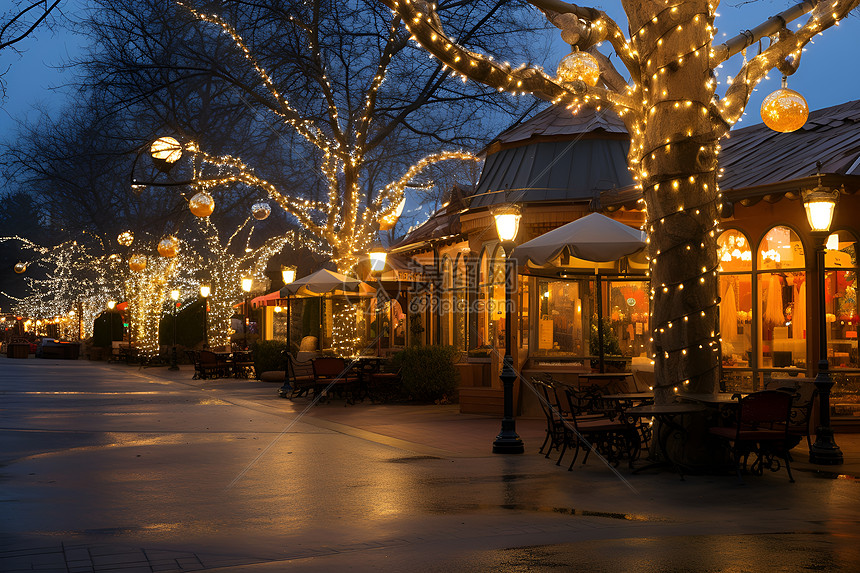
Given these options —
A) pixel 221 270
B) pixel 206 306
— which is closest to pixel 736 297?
pixel 206 306

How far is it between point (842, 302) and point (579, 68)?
23.2ft

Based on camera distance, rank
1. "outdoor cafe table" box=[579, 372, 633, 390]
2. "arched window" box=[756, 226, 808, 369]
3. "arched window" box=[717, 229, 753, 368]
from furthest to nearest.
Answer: "arched window" box=[717, 229, 753, 368], "arched window" box=[756, 226, 808, 369], "outdoor cafe table" box=[579, 372, 633, 390]

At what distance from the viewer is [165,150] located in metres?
18.0

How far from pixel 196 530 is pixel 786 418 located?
19.9 ft

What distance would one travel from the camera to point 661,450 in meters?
9.87

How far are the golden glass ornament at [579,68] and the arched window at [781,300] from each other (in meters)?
6.16

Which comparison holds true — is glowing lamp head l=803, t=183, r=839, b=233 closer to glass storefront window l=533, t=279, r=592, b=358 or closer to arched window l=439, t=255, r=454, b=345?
glass storefront window l=533, t=279, r=592, b=358

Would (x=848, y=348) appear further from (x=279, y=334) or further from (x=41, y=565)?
(x=279, y=334)

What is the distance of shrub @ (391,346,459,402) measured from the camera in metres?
18.5

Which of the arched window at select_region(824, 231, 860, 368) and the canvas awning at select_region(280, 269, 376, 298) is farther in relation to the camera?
the canvas awning at select_region(280, 269, 376, 298)

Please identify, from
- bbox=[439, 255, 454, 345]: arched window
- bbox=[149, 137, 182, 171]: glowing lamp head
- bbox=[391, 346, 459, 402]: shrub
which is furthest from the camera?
bbox=[439, 255, 454, 345]: arched window

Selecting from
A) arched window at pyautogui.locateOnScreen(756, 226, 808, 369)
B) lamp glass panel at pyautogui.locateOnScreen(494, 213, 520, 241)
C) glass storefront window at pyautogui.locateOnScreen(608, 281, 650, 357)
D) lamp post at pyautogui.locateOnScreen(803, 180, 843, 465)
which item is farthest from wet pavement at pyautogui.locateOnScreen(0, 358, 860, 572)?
glass storefront window at pyautogui.locateOnScreen(608, 281, 650, 357)

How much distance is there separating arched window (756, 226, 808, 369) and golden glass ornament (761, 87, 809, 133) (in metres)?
4.33

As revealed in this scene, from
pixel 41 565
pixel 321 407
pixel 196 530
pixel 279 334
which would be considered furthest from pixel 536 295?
pixel 279 334
